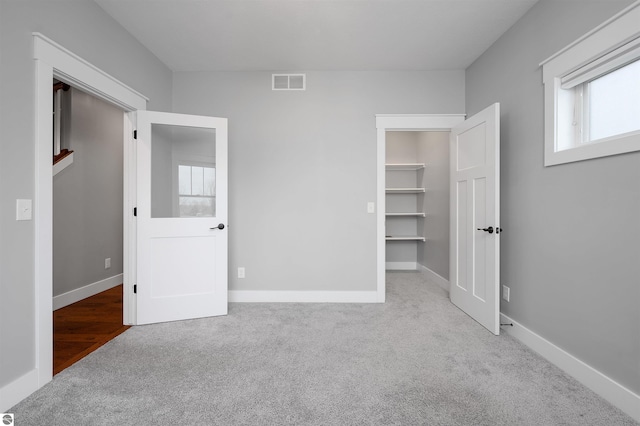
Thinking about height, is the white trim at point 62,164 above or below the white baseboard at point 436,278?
above

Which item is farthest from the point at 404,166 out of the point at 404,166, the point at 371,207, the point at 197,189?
the point at 197,189

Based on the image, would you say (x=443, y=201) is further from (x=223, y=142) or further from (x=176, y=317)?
(x=176, y=317)

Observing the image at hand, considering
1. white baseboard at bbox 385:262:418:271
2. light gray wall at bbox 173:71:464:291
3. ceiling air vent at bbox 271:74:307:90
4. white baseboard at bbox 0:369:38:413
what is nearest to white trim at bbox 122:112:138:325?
light gray wall at bbox 173:71:464:291

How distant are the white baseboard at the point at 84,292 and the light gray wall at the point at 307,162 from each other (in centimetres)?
188

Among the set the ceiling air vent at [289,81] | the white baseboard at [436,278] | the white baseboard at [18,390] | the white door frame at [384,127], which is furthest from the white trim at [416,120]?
the white baseboard at [18,390]

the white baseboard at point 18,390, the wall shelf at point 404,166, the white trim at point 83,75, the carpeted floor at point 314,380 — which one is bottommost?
the carpeted floor at point 314,380

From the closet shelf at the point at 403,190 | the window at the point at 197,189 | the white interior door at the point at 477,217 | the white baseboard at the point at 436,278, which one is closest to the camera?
the white interior door at the point at 477,217

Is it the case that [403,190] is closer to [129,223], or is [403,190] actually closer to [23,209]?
[129,223]

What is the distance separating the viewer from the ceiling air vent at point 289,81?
336 centimetres

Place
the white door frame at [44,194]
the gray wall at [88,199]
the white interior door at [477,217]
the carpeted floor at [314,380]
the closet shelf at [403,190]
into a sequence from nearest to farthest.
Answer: the carpeted floor at [314,380]
the white door frame at [44,194]
the white interior door at [477,217]
the gray wall at [88,199]
the closet shelf at [403,190]

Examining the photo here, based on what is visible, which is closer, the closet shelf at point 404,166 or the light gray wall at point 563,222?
the light gray wall at point 563,222

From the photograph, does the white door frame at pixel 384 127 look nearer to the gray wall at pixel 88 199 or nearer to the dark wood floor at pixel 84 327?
the dark wood floor at pixel 84 327

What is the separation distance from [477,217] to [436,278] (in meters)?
1.77

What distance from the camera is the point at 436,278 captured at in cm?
427
